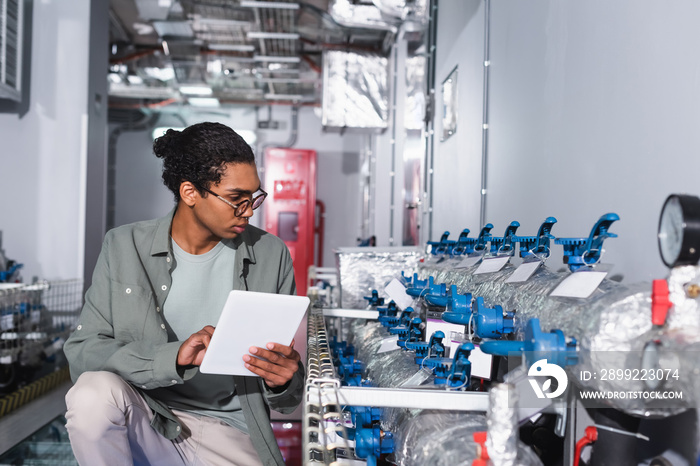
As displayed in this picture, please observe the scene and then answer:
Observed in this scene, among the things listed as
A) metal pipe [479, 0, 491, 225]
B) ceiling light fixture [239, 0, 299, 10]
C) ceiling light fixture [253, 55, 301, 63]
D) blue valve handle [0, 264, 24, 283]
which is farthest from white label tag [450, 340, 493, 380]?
ceiling light fixture [253, 55, 301, 63]

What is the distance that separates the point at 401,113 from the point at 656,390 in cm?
508

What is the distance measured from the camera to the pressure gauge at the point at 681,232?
2.89ft

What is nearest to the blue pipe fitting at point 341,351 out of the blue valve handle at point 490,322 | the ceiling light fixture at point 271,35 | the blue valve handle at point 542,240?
the blue valve handle at point 542,240

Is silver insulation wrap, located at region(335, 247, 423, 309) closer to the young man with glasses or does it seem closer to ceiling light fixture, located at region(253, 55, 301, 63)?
the young man with glasses

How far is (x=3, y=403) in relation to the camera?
3.68 metres

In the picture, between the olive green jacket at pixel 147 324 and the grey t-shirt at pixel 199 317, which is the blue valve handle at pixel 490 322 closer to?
the olive green jacket at pixel 147 324

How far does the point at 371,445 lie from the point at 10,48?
447 cm

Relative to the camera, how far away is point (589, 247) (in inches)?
46.0

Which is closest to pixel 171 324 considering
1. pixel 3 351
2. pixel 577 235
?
pixel 577 235

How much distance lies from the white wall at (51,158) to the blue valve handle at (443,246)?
10.6 ft

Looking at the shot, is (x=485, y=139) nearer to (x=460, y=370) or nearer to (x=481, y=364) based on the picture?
(x=481, y=364)

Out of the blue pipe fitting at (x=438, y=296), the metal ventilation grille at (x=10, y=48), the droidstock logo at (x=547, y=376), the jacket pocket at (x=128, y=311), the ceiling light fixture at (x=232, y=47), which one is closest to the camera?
the droidstock logo at (x=547, y=376)

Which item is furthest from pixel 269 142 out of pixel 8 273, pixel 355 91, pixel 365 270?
pixel 365 270

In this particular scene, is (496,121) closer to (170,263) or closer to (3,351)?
(170,263)
